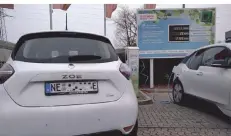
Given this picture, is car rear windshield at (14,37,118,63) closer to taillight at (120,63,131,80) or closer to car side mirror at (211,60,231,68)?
taillight at (120,63,131,80)

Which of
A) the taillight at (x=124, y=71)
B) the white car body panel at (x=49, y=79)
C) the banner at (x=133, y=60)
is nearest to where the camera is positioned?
the white car body panel at (x=49, y=79)

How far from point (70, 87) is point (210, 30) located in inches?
439

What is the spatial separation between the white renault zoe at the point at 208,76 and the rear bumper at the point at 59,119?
2746 millimetres

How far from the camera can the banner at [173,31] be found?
12586 mm

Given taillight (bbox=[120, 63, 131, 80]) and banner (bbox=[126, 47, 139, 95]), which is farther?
banner (bbox=[126, 47, 139, 95])

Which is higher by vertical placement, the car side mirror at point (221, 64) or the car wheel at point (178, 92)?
the car side mirror at point (221, 64)

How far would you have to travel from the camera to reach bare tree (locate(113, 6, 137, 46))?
49.1 m

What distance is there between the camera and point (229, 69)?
4.93 meters

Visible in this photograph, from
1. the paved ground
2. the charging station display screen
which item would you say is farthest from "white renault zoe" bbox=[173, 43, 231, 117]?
the charging station display screen

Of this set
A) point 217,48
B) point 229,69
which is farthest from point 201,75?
point 229,69

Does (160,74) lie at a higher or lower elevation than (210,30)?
lower

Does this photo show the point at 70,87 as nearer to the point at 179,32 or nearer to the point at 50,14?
the point at 179,32

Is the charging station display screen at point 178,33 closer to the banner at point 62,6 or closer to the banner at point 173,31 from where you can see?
the banner at point 173,31

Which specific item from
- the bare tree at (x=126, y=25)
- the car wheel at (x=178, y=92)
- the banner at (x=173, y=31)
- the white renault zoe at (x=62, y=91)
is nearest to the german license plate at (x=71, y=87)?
the white renault zoe at (x=62, y=91)
